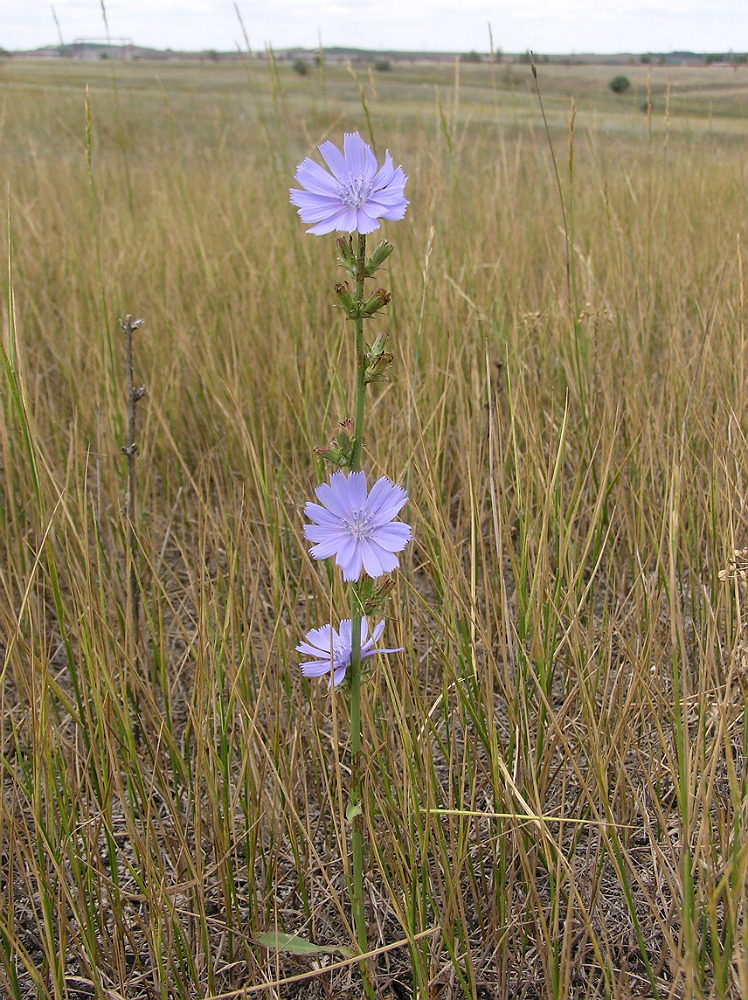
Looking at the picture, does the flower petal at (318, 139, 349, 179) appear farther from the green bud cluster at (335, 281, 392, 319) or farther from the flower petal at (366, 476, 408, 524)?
the flower petal at (366, 476, 408, 524)

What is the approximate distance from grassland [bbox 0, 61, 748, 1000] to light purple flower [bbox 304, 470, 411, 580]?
0.29m

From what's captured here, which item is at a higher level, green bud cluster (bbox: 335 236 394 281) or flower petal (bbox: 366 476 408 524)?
green bud cluster (bbox: 335 236 394 281)

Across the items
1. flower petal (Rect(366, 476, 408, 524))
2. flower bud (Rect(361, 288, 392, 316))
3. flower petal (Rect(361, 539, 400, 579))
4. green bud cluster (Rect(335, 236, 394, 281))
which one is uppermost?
green bud cluster (Rect(335, 236, 394, 281))

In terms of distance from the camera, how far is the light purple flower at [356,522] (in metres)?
0.77

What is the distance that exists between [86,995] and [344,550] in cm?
75

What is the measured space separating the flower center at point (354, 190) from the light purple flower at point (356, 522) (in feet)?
0.92

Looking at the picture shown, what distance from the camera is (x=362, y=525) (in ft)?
2.61

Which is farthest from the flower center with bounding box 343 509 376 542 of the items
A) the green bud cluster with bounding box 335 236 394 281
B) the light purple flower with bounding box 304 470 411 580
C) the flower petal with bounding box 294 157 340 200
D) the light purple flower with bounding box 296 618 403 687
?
the flower petal with bounding box 294 157 340 200

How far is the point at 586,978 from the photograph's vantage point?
0.97 m

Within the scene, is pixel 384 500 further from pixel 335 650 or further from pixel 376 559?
pixel 335 650

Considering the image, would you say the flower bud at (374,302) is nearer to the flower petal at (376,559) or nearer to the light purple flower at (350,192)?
the light purple flower at (350,192)

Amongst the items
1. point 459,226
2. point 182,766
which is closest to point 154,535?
point 182,766

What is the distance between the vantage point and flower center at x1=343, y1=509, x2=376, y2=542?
0.80 metres

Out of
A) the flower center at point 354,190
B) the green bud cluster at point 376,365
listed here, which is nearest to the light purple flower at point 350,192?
the flower center at point 354,190
